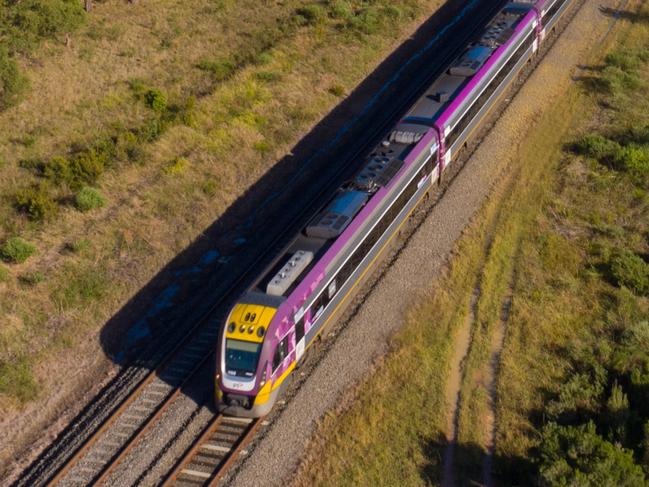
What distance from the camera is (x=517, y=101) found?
117 ft

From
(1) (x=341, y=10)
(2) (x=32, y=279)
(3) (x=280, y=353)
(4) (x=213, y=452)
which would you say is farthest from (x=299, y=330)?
(1) (x=341, y=10)

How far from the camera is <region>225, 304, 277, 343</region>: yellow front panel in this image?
19031mm

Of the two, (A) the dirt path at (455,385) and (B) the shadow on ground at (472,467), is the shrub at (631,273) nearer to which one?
(A) the dirt path at (455,385)

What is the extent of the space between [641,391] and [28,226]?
2321cm

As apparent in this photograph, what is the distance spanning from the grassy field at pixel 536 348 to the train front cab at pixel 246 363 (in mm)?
2259

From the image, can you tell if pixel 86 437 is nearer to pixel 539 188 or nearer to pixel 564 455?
pixel 564 455

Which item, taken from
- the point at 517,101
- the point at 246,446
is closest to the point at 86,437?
the point at 246,446

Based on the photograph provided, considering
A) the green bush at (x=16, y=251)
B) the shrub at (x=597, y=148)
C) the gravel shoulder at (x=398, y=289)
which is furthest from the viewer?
the shrub at (x=597, y=148)

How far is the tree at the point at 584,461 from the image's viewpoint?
17094mm

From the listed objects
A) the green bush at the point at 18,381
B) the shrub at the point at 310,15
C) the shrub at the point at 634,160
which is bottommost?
the green bush at the point at 18,381

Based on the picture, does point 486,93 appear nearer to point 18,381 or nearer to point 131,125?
point 131,125

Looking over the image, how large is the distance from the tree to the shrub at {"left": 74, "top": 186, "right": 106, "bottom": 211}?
1950 centimetres

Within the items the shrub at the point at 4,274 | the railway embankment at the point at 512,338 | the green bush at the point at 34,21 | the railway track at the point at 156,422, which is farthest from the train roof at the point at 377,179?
the green bush at the point at 34,21

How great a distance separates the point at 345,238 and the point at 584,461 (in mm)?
9408
